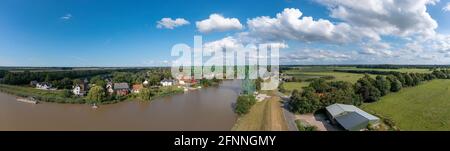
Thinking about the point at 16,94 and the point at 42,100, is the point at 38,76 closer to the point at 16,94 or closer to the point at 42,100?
the point at 16,94

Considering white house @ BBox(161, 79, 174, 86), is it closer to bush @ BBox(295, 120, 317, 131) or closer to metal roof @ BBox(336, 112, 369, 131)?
bush @ BBox(295, 120, 317, 131)

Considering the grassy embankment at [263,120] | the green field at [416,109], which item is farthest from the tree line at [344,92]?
the grassy embankment at [263,120]

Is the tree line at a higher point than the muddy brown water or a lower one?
A: higher

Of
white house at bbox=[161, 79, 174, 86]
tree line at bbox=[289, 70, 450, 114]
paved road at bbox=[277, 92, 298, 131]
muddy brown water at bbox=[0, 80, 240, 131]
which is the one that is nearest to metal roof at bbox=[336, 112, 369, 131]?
paved road at bbox=[277, 92, 298, 131]

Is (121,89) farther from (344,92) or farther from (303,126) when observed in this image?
(344,92)
